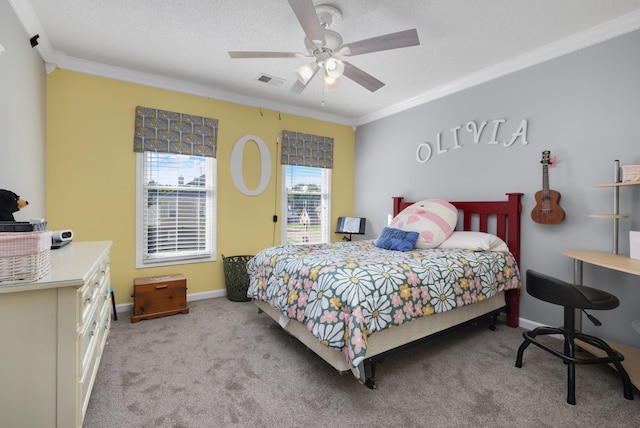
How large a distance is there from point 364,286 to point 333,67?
159 centimetres

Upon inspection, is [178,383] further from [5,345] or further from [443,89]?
[443,89]

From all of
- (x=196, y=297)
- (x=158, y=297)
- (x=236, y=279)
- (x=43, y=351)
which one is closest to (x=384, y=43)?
(x=43, y=351)

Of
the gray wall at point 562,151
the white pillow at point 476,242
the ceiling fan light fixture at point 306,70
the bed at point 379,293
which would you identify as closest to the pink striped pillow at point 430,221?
the white pillow at point 476,242

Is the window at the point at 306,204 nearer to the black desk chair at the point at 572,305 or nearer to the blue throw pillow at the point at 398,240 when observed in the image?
the blue throw pillow at the point at 398,240

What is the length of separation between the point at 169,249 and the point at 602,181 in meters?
4.25

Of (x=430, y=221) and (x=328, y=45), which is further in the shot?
(x=430, y=221)

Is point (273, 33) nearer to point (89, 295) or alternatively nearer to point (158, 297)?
point (89, 295)

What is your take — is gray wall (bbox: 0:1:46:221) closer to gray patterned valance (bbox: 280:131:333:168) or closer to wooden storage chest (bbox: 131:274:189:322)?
wooden storage chest (bbox: 131:274:189:322)

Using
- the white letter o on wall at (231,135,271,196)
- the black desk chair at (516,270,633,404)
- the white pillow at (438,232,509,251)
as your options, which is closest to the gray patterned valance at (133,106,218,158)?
the white letter o on wall at (231,135,271,196)

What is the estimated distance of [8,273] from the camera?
1111 mm

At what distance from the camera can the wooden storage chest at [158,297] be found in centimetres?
293

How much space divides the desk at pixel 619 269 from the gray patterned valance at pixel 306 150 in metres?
3.12

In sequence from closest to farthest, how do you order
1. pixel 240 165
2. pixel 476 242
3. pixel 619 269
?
pixel 619 269
pixel 476 242
pixel 240 165

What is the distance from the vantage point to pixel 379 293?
181 cm
